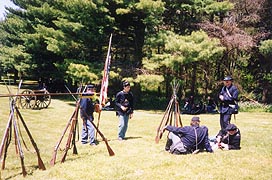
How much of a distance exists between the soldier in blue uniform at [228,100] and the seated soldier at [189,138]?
1.30 meters

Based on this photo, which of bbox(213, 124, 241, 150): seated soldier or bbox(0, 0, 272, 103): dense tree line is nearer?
bbox(213, 124, 241, 150): seated soldier

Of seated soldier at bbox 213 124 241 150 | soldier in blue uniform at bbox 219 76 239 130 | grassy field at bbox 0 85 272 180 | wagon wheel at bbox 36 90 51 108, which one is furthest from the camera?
wagon wheel at bbox 36 90 51 108

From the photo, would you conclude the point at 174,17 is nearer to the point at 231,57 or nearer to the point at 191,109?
the point at 231,57

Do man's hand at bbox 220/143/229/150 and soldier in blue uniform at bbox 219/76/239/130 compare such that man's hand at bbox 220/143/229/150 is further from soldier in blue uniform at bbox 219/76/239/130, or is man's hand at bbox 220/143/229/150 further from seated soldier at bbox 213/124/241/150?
soldier in blue uniform at bbox 219/76/239/130

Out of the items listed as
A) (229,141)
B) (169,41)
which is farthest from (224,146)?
(169,41)

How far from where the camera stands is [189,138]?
8367mm

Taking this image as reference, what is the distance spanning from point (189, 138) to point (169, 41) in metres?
12.2

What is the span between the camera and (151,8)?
19.6 metres

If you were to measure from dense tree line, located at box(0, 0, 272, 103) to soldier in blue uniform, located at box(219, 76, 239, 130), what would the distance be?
31.6ft

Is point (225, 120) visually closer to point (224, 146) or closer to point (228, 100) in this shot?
point (228, 100)

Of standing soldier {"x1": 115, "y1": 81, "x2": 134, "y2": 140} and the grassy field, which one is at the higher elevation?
standing soldier {"x1": 115, "y1": 81, "x2": 134, "y2": 140}

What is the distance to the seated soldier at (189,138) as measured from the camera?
27.4 feet

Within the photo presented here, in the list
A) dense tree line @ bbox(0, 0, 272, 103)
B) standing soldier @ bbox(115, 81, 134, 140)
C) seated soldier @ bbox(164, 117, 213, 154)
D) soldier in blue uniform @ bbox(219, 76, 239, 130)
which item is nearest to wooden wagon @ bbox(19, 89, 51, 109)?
dense tree line @ bbox(0, 0, 272, 103)

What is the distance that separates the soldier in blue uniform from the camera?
936 cm
